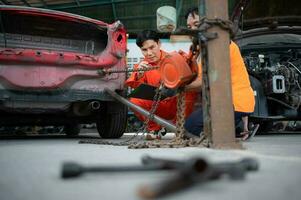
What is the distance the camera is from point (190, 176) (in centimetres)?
105

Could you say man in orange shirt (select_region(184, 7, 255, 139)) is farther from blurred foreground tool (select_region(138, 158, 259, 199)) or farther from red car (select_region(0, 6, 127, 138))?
blurred foreground tool (select_region(138, 158, 259, 199))

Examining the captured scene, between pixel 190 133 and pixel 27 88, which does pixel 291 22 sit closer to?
pixel 190 133

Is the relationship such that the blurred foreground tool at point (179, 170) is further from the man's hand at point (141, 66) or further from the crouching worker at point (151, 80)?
the man's hand at point (141, 66)

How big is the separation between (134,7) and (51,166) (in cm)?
865

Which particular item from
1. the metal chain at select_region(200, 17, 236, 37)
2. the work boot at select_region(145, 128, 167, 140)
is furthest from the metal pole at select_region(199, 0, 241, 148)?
the work boot at select_region(145, 128, 167, 140)

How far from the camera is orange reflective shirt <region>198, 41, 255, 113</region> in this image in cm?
281

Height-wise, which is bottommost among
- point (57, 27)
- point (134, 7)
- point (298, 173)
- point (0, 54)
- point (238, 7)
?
point (298, 173)

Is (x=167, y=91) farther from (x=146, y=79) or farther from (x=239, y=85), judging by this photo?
(x=146, y=79)

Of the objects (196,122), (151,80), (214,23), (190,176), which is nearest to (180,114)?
(196,122)

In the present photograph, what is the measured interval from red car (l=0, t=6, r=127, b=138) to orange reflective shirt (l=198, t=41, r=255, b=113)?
3.81ft

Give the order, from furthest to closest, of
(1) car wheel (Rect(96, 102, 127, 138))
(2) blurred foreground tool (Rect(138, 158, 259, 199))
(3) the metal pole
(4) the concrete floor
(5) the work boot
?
(1) car wheel (Rect(96, 102, 127, 138)) → (5) the work boot → (3) the metal pole → (4) the concrete floor → (2) blurred foreground tool (Rect(138, 158, 259, 199))

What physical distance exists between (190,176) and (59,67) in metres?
2.65

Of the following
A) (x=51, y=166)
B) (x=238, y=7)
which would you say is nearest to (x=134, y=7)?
(x=238, y=7)

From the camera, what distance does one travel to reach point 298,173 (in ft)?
4.82
